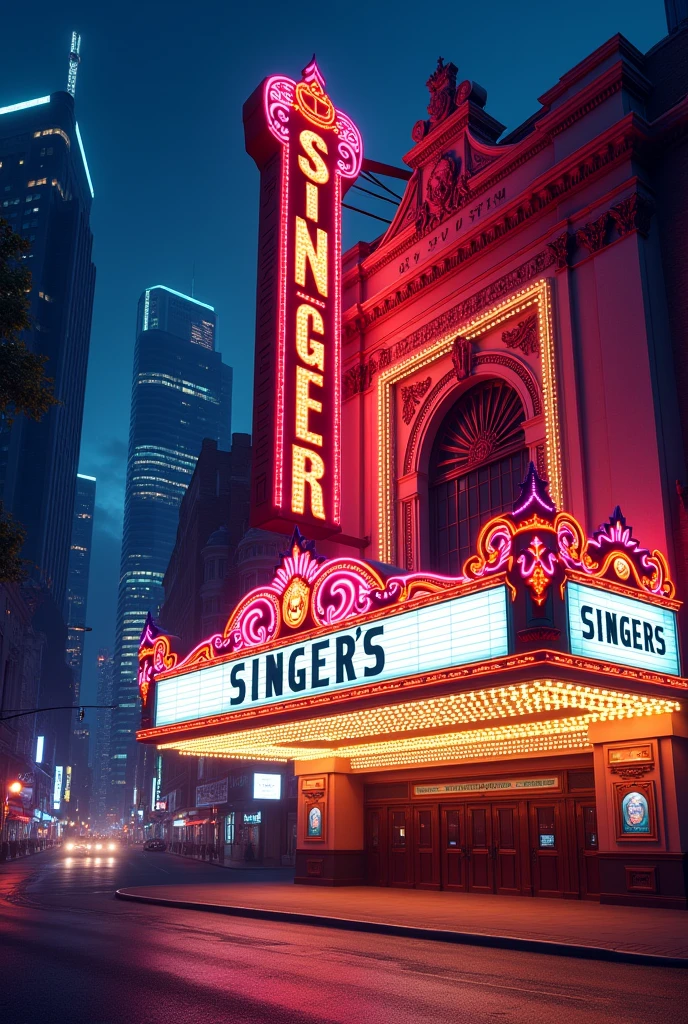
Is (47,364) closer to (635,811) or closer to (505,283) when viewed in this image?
(505,283)

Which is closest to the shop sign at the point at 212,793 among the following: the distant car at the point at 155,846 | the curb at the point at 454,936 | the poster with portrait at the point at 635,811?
the distant car at the point at 155,846

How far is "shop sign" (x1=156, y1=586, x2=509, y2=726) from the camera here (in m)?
14.1

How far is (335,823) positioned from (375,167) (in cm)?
1715

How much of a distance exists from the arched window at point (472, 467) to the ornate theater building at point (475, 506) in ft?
0.23

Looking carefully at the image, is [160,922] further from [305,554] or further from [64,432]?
[64,432]

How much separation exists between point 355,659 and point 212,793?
192 feet

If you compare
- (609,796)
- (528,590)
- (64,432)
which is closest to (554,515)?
(528,590)

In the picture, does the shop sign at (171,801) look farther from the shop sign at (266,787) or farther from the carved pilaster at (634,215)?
the carved pilaster at (634,215)

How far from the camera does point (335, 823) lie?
23.2m

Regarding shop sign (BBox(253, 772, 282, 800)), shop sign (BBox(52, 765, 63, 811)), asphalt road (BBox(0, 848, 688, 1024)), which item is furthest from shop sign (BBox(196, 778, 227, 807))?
shop sign (BBox(52, 765, 63, 811))

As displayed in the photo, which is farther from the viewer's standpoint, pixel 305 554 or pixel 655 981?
pixel 305 554

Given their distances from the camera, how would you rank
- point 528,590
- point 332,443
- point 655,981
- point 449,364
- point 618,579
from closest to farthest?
point 655,981, point 528,590, point 618,579, point 332,443, point 449,364

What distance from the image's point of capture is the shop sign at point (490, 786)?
19.5 m

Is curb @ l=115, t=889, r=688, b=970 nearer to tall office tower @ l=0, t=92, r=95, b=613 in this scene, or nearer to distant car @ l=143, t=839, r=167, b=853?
distant car @ l=143, t=839, r=167, b=853
